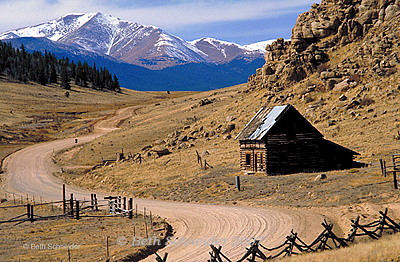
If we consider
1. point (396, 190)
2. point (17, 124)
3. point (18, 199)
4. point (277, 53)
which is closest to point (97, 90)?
point (17, 124)

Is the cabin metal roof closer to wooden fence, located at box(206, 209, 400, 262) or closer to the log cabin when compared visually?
the log cabin

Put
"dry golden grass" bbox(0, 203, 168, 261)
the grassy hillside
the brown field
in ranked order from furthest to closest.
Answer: the grassy hillside → the brown field → "dry golden grass" bbox(0, 203, 168, 261)

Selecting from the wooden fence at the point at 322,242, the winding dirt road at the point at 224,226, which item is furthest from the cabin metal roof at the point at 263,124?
the wooden fence at the point at 322,242

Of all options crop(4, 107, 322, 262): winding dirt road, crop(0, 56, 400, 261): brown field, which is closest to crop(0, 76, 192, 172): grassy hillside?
crop(0, 56, 400, 261): brown field

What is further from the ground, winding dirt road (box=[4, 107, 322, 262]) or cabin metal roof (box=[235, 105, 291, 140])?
cabin metal roof (box=[235, 105, 291, 140])

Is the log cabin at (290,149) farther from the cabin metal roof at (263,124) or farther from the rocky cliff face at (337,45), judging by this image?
the rocky cliff face at (337,45)

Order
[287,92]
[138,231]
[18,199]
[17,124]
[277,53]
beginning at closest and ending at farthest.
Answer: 1. [138,231]
2. [18,199]
3. [287,92]
4. [277,53]
5. [17,124]

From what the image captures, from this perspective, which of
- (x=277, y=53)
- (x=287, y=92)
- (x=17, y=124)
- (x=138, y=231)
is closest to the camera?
(x=138, y=231)

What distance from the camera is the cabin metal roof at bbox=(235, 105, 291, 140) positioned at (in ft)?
132

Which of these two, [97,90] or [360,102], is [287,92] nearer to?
[360,102]

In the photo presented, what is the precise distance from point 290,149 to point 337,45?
1481 inches

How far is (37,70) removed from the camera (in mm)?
191625

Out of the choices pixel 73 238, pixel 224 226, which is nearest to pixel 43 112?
pixel 73 238

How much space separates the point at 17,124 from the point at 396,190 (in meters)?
102
